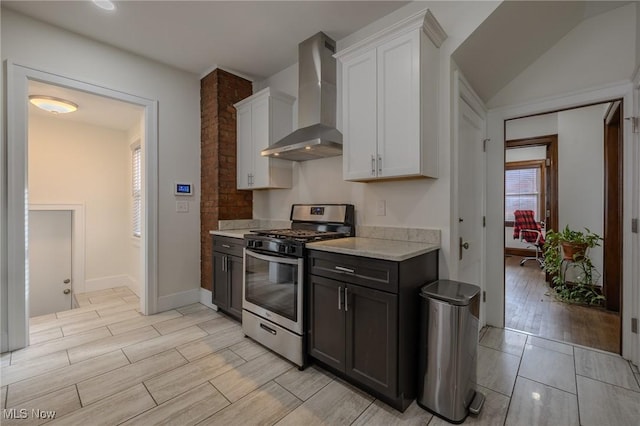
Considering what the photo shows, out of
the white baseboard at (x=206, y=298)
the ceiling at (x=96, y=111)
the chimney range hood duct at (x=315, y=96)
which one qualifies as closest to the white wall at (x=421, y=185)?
the chimney range hood duct at (x=315, y=96)

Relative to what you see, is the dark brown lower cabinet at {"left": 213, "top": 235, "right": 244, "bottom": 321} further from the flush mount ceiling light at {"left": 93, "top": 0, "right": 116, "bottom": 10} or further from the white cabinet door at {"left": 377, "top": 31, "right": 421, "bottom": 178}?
the flush mount ceiling light at {"left": 93, "top": 0, "right": 116, "bottom": 10}

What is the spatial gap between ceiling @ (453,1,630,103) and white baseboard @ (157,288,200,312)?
3.68 meters

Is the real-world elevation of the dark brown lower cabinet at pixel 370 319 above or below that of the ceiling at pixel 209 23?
below

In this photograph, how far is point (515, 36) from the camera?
2.18m

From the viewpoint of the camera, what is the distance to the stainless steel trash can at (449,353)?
1.59 metres

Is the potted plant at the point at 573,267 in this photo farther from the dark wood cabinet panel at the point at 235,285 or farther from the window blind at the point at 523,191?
the dark wood cabinet panel at the point at 235,285

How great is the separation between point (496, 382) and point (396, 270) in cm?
120

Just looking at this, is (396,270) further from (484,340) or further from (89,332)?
(89,332)

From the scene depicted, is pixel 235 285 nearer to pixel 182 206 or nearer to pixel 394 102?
pixel 182 206

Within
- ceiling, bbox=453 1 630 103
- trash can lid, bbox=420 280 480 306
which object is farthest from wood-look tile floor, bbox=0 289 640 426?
ceiling, bbox=453 1 630 103

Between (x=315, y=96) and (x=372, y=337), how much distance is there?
2218 millimetres

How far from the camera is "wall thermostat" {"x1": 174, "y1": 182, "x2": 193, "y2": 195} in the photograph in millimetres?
3396

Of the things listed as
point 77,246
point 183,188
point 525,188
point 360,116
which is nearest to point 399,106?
point 360,116

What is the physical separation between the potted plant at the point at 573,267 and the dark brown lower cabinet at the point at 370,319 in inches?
114
